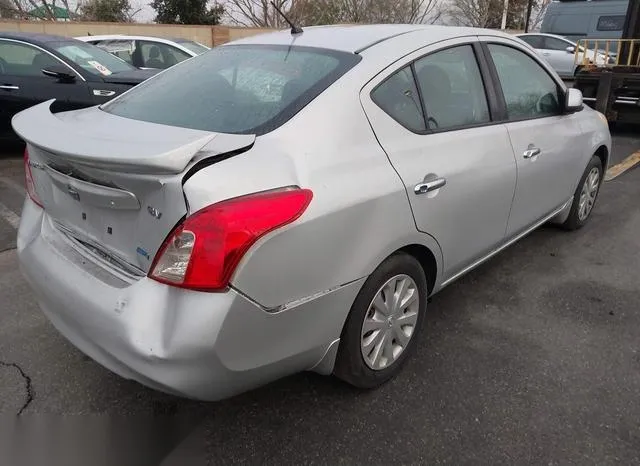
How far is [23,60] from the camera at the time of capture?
6691mm

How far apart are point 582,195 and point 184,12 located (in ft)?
90.3

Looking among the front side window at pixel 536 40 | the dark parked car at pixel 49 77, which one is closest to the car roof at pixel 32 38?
the dark parked car at pixel 49 77

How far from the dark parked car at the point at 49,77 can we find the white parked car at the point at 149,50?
2.25 m

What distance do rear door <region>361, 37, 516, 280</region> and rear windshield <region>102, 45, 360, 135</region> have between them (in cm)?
27

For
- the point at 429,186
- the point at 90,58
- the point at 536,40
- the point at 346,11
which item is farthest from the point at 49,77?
the point at 346,11

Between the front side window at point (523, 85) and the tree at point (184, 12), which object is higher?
the tree at point (184, 12)

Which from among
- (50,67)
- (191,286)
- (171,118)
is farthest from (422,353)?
(50,67)

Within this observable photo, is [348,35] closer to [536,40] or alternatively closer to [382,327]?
[382,327]

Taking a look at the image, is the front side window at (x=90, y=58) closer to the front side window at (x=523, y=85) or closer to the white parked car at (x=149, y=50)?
the white parked car at (x=149, y=50)

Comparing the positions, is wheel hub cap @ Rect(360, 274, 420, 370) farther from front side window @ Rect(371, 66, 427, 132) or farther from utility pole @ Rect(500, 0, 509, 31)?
utility pole @ Rect(500, 0, 509, 31)

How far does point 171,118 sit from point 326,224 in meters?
0.90

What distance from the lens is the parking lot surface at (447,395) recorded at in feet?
7.17

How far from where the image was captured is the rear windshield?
2209 mm

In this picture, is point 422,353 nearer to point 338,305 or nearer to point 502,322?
point 502,322
